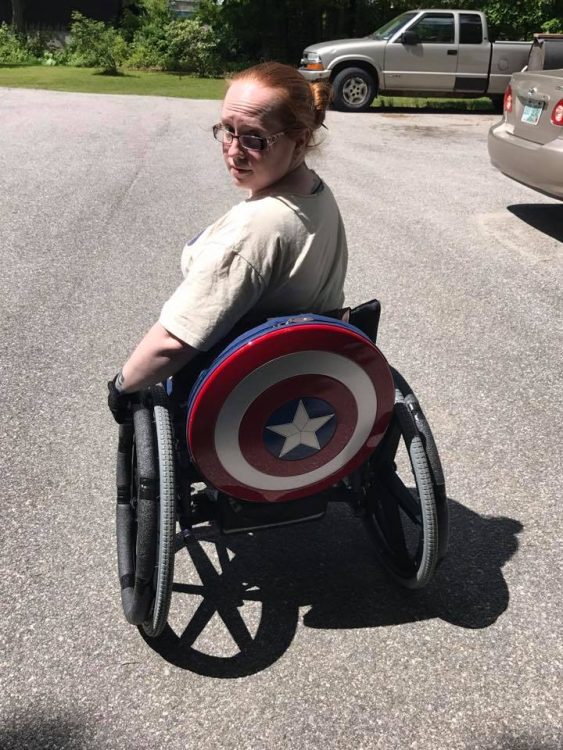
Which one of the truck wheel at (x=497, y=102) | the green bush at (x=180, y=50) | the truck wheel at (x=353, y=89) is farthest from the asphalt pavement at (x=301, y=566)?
the green bush at (x=180, y=50)

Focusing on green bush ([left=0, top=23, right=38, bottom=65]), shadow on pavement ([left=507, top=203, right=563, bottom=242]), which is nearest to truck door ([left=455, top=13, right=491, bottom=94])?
shadow on pavement ([left=507, top=203, right=563, bottom=242])

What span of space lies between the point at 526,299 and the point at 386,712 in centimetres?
374

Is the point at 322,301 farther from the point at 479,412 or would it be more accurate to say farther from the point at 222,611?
the point at 479,412

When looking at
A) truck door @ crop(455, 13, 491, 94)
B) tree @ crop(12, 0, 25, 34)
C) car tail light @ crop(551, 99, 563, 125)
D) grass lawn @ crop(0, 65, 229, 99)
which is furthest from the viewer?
tree @ crop(12, 0, 25, 34)

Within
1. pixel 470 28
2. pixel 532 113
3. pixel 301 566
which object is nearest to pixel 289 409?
pixel 301 566

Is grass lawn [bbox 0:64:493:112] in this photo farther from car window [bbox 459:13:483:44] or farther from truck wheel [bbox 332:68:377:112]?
car window [bbox 459:13:483:44]

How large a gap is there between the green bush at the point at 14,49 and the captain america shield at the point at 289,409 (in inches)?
983

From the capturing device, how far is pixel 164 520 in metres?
1.98

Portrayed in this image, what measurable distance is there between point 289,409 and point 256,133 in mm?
764

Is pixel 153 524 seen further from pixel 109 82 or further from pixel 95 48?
pixel 95 48

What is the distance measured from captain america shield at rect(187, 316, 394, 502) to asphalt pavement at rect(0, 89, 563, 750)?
1.79 feet

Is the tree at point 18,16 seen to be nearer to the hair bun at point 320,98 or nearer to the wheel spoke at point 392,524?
the hair bun at point 320,98

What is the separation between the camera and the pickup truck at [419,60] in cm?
1386

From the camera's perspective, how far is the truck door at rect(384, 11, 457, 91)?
14.1m
